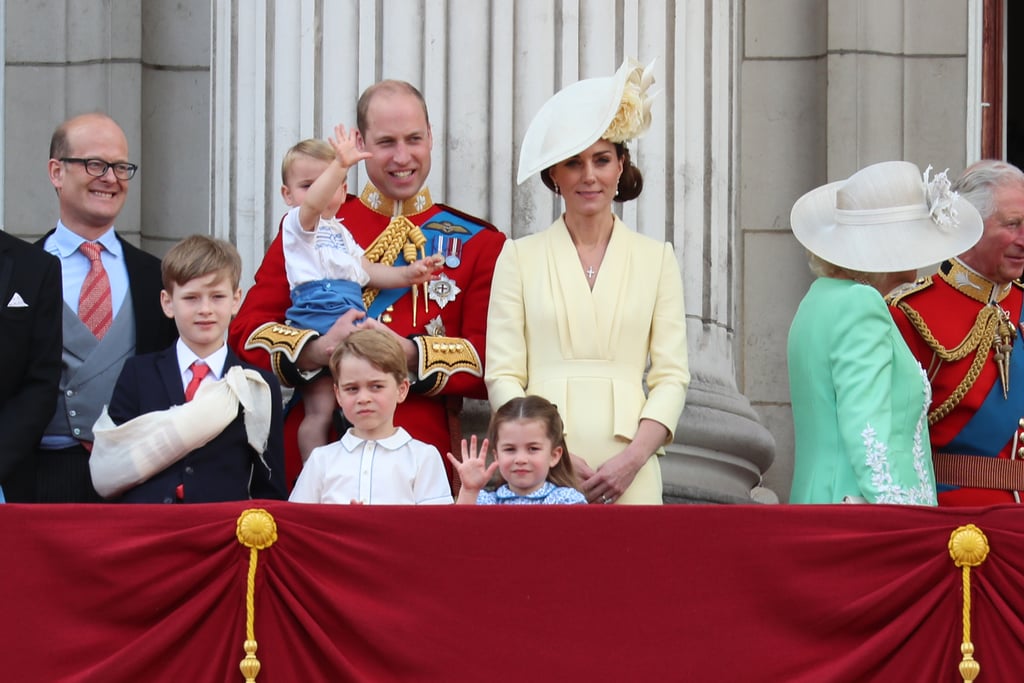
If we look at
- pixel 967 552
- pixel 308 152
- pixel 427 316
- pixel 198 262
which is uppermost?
pixel 308 152

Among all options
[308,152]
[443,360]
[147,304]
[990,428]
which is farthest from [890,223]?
[147,304]

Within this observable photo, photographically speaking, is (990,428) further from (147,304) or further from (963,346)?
(147,304)

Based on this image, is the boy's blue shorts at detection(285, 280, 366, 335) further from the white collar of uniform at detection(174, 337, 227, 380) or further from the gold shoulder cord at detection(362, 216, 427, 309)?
the white collar of uniform at detection(174, 337, 227, 380)

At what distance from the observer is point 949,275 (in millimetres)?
6531

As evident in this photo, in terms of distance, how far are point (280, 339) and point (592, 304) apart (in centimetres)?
86

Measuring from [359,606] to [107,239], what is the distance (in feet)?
5.69

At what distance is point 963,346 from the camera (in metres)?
6.37

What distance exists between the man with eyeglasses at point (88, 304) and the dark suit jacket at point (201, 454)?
241 mm

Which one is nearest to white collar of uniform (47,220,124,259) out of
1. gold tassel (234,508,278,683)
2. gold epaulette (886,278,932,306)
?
gold tassel (234,508,278,683)

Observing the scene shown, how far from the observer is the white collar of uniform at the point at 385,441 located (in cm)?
575

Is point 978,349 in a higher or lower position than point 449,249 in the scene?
lower

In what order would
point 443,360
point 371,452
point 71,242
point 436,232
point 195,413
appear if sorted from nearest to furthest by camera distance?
point 195,413 → point 371,452 → point 443,360 → point 71,242 → point 436,232

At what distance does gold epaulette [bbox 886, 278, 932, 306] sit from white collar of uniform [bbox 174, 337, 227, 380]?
189 cm

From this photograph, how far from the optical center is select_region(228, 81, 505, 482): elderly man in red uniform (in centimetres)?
618
